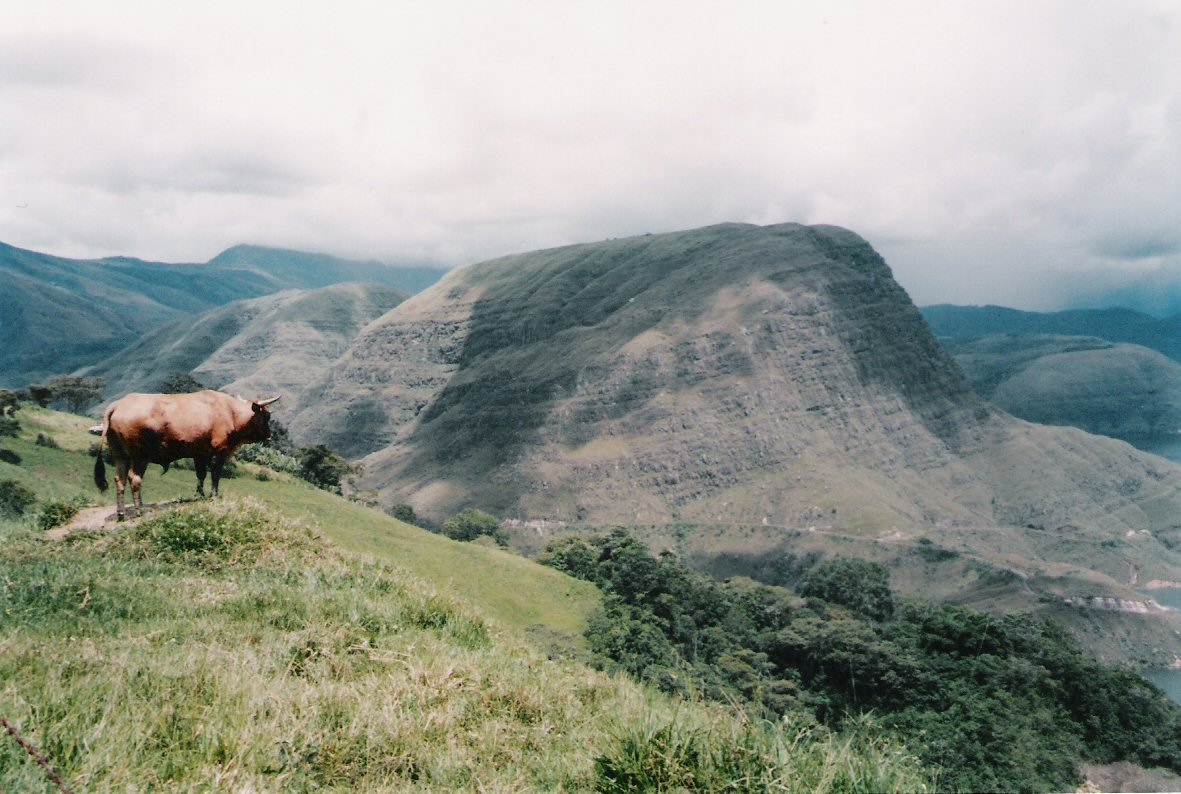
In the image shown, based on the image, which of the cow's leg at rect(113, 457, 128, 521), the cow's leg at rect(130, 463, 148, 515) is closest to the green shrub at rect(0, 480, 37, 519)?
the cow's leg at rect(113, 457, 128, 521)

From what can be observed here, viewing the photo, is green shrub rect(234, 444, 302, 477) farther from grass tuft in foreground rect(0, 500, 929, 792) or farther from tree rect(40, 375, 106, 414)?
tree rect(40, 375, 106, 414)

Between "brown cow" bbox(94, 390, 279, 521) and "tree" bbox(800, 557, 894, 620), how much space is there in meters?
119

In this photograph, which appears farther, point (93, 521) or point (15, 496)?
point (15, 496)

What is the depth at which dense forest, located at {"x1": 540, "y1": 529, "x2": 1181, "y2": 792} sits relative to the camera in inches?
2282

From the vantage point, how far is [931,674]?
72750 mm

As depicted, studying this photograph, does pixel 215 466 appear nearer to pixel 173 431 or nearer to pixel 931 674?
A: pixel 173 431

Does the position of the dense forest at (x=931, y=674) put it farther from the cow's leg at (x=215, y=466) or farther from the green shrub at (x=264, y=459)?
the cow's leg at (x=215, y=466)

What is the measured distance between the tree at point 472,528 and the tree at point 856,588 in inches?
2190

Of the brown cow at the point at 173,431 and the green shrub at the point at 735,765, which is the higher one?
the brown cow at the point at 173,431

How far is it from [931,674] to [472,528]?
77725mm

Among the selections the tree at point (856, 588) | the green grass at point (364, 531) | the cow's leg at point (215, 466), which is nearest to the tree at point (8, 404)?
the green grass at point (364, 531)

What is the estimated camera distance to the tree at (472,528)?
12006 cm

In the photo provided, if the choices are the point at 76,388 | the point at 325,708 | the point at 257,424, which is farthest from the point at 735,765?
the point at 76,388

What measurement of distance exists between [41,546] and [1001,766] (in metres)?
68.0
